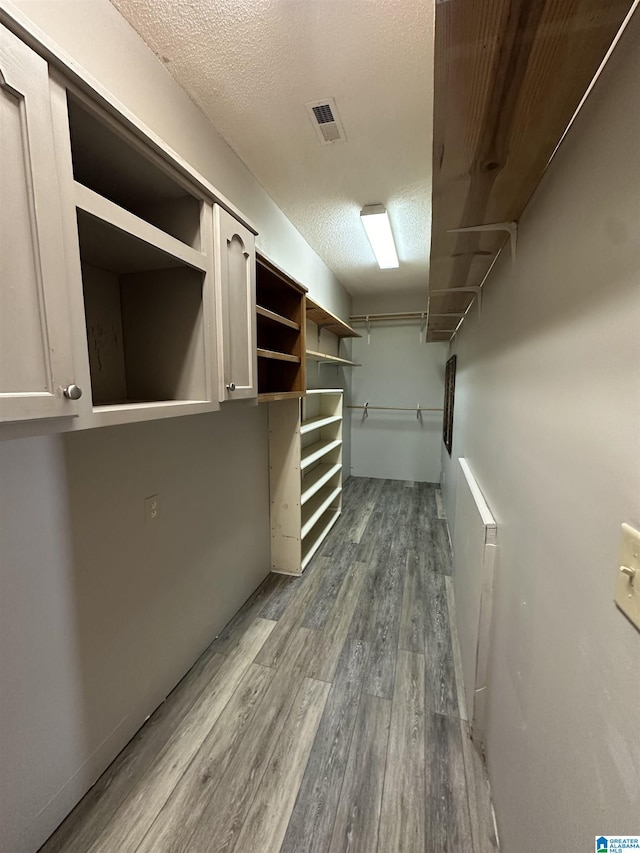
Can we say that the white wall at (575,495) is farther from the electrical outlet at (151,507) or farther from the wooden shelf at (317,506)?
the wooden shelf at (317,506)

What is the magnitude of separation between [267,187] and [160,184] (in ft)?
4.78

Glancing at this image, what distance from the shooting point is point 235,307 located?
141 centimetres

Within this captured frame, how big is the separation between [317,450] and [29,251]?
9.17 feet

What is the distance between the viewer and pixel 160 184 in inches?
44.6

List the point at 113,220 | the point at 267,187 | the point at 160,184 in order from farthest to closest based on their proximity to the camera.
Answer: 1. the point at 267,187
2. the point at 160,184
3. the point at 113,220

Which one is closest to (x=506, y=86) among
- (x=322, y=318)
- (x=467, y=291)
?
(x=467, y=291)

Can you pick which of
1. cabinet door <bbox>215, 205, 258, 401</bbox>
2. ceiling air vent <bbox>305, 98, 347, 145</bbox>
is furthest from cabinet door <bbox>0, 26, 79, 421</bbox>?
ceiling air vent <bbox>305, 98, 347, 145</bbox>

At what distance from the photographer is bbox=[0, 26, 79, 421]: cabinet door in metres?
0.63

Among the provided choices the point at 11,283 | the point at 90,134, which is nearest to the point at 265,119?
the point at 90,134

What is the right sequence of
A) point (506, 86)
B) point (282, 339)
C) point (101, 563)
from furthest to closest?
point (282, 339), point (101, 563), point (506, 86)

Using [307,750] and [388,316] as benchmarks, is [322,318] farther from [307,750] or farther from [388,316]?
[307,750]

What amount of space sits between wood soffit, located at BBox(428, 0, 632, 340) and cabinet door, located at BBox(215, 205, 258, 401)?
31.0 inches

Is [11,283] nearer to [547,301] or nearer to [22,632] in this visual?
[22,632]

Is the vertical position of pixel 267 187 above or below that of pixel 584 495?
above
